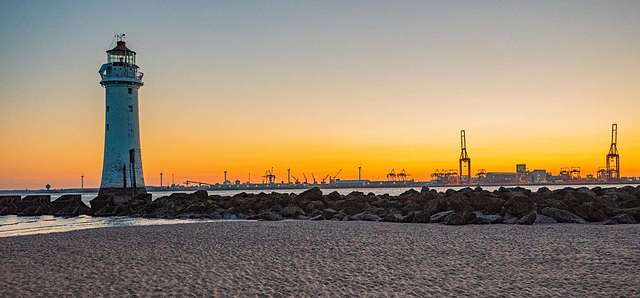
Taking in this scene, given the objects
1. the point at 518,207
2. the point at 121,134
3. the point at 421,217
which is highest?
the point at 121,134

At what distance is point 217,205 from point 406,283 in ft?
63.1

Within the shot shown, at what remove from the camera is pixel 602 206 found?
1688cm

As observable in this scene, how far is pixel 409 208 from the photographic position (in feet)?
64.0

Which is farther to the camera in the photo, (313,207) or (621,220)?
(313,207)

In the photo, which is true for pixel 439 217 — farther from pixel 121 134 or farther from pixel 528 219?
pixel 121 134

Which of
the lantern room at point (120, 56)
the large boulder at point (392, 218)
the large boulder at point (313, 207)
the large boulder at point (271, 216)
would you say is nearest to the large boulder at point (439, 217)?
the large boulder at point (392, 218)

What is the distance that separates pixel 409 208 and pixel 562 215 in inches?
208

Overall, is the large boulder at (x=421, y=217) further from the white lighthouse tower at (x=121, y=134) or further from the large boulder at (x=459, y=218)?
the white lighthouse tower at (x=121, y=134)

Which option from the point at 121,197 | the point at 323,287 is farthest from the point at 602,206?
the point at 121,197

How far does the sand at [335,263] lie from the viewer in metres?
7.19

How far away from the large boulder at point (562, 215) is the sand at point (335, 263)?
Result: 204 cm

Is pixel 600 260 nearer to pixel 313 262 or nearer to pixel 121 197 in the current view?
pixel 313 262

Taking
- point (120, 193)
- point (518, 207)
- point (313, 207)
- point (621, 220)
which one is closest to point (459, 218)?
point (518, 207)

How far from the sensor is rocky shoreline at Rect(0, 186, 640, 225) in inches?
639
